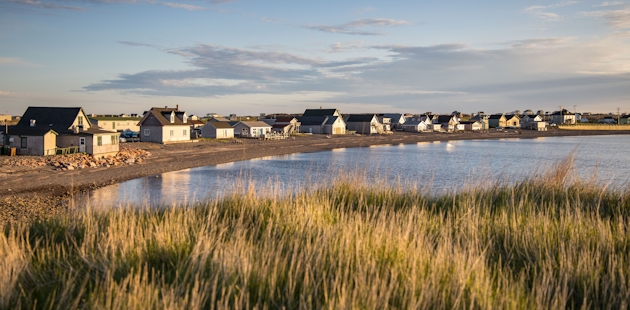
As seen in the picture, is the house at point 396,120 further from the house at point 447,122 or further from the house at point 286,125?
the house at point 286,125

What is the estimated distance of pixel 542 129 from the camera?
147750mm

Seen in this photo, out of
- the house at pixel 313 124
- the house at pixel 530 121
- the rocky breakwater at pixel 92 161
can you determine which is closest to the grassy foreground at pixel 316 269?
the rocky breakwater at pixel 92 161

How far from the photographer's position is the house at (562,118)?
17288 centimetres

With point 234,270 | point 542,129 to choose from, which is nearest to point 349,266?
point 234,270

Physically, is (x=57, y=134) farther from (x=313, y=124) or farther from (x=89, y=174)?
(x=313, y=124)

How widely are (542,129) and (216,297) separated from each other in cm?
15945

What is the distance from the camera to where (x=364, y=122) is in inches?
4222

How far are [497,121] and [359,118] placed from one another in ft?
223

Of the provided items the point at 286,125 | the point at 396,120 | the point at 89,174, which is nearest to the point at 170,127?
the point at 89,174

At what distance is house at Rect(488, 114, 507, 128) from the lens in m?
158

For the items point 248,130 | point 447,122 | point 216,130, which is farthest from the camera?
point 447,122

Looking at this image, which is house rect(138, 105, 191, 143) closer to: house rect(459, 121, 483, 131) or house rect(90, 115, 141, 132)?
house rect(90, 115, 141, 132)

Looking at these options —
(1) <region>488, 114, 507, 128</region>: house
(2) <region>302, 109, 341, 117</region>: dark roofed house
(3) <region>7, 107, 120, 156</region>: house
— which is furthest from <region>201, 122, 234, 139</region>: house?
(1) <region>488, 114, 507, 128</region>: house

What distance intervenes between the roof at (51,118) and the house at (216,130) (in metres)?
29.1
